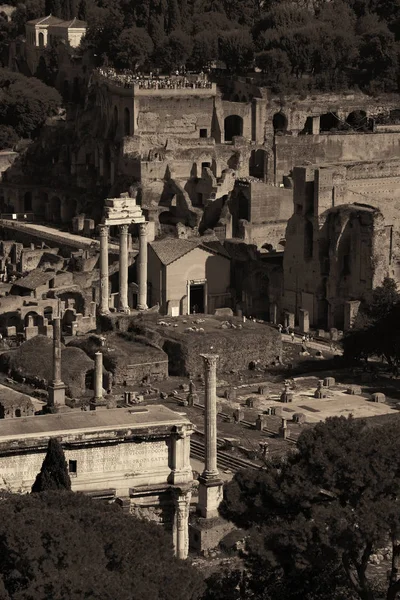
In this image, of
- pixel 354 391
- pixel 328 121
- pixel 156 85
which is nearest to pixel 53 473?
pixel 354 391

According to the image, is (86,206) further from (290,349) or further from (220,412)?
(220,412)

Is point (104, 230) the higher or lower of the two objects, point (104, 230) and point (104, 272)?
the higher

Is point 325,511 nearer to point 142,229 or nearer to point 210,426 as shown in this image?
point 210,426

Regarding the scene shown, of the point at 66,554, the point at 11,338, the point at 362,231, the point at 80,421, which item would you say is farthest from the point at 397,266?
the point at 66,554

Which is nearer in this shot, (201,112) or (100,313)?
(100,313)

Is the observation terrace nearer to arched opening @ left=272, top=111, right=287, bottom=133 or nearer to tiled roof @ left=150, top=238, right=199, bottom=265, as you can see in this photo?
arched opening @ left=272, top=111, right=287, bottom=133

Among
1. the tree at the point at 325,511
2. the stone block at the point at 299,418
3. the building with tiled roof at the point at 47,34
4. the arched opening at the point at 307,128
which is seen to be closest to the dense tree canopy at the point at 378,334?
the stone block at the point at 299,418
